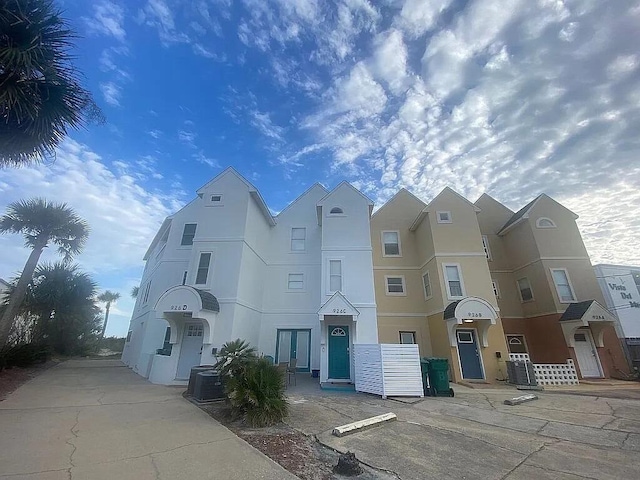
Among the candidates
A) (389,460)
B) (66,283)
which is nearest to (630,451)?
(389,460)

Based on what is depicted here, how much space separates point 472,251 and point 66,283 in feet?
101

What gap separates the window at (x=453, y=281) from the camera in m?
13.9

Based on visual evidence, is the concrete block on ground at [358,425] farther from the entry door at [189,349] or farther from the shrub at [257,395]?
the entry door at [189,349]

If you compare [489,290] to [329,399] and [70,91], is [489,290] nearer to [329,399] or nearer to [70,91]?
[329,399]

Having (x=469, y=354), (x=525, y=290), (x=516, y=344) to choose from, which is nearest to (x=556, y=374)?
(x=469, y=354)

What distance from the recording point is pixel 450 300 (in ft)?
45.1

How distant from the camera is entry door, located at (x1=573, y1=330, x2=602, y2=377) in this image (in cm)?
1316

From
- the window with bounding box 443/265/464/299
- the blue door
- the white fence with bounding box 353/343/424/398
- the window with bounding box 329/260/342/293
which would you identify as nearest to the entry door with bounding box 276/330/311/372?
the window with bounding box 329/260/342/293

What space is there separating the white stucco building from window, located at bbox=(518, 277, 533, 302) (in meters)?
9.78

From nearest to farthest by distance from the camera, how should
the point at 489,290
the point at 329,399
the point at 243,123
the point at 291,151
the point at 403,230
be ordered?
the point at 329,399, the point at 489,290, the point at 243,123, the point at 291,151, the point at 403,230

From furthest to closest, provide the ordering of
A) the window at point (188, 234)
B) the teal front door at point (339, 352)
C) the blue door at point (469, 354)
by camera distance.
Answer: the window at point (188, 234)
the blue door at point (469, 354)
the teal front door at point (339, 352)

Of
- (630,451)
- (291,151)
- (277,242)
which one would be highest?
(291,151)

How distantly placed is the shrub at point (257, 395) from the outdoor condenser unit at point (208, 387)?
1.88 metres

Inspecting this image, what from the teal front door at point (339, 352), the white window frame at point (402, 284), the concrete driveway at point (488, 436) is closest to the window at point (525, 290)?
the white window frame at point (402, 284)
